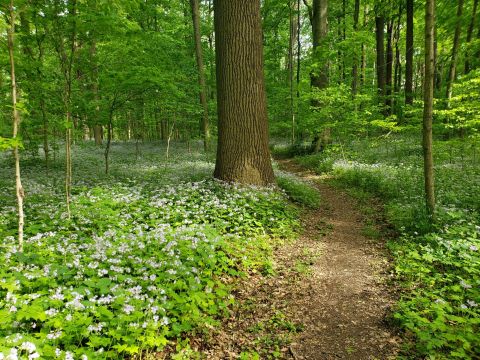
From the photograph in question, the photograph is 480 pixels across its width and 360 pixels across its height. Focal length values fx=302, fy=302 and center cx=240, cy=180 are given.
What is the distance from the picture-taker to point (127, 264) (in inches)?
169

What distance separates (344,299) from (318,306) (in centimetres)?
46

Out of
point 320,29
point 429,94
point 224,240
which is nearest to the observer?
point 224,240

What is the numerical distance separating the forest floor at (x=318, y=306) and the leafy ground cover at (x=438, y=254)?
0.35 metres

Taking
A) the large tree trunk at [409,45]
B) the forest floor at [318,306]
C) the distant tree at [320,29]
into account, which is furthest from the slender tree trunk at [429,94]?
the large tree trunk at [409,45]

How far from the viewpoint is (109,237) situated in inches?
196

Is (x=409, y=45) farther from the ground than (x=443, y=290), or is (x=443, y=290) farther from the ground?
(x=409, y=45)

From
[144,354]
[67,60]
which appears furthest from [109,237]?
[67,60]

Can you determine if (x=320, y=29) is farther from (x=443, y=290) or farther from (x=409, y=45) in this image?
(x=443, y=290)

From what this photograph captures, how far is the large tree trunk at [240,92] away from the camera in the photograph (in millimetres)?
7859

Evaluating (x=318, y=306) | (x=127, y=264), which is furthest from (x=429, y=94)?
(x=127, y=264)

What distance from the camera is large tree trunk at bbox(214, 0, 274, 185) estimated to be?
7.86 metres

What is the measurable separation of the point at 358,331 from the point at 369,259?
2095 mm

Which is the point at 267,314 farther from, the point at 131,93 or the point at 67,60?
the point at 131,93

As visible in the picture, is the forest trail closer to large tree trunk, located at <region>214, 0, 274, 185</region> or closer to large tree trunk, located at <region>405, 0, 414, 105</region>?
large tree trunk, located at <region>214, 0, 274, 185</region>
